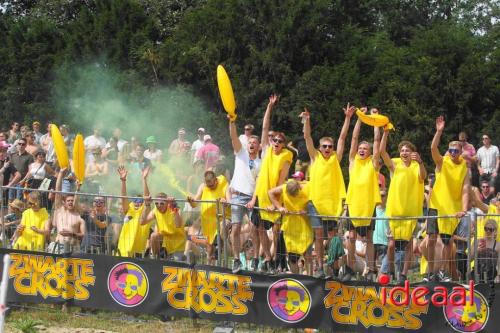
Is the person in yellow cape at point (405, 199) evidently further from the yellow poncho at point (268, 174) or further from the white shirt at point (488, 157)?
the white shirt at point (488, 157)

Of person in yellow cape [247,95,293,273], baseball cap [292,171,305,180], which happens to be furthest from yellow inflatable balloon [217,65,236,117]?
baseball cap [292,171,305,180]

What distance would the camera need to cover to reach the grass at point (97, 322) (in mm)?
11109

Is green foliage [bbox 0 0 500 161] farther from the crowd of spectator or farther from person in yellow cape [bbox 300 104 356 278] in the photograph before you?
person in yellow cape [bbox 300 104 356 278]

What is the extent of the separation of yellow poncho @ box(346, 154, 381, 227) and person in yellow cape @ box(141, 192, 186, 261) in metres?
1.97

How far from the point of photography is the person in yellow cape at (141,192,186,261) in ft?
37.9

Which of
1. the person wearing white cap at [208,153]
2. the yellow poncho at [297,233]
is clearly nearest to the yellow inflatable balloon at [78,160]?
the yellow poncho at [297,233]

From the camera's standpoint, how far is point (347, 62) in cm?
2439

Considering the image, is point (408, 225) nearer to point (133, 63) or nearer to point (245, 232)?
point (245, 232)

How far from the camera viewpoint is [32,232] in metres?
12.3

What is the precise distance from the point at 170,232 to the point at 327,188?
6.15 ft

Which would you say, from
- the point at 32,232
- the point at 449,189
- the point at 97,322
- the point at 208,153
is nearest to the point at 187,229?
the point at 97,322

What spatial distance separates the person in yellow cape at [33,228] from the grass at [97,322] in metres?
0.77

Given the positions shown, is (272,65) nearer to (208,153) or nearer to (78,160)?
(208,153)

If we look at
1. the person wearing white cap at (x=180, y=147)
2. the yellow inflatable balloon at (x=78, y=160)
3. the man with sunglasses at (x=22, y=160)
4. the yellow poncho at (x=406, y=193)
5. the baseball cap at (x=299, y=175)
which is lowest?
the yellow poncho at (x=406, y=193)
